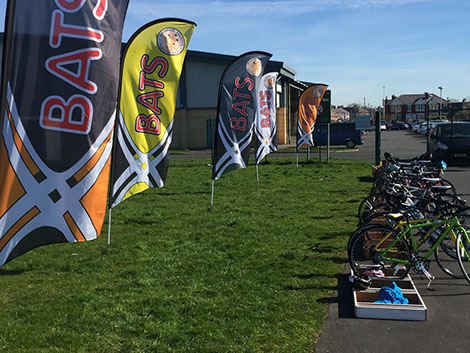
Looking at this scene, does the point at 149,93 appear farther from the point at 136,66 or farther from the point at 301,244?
the point at 301,244

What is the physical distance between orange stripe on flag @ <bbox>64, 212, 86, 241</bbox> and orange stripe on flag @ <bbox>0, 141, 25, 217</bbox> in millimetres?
545

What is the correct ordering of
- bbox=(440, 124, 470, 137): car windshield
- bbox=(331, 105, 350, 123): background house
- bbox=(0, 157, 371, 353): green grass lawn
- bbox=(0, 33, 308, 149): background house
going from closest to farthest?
1. bbox=(0, 157, 371, 353): green grass lawn
2. bbox=(440, 124, 470, 137): car windshield
3. bbox=(0, 33, 308, 149): background house
4. bbox=(331, 105, 350, 123): background house

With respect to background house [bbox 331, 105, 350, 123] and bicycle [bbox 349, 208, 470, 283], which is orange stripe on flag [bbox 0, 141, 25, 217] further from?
background house [bbox 331, 105, 350, 123]

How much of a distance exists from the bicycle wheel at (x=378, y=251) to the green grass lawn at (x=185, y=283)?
0.37 metres

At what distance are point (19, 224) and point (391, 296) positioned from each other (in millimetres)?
3831

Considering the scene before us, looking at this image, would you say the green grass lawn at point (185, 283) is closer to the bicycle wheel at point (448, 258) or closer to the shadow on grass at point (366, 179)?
the bicycle wheel at point (448, 258)

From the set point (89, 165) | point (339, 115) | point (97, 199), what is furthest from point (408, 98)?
point (89, 165)

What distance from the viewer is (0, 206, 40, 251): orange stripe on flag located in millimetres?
4400

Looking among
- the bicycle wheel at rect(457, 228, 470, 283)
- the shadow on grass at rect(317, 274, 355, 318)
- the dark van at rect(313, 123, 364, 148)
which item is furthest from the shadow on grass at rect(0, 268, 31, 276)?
the dark van at rect(313, 123, 364, 148)

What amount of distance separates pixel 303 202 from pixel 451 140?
39.1 ft

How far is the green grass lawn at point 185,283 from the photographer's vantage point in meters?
4.69

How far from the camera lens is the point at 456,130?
2233 cm

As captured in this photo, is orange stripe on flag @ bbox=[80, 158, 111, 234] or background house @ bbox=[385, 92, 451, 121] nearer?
orange stripe on flag @ bbox=[80, 158, 111, 234]

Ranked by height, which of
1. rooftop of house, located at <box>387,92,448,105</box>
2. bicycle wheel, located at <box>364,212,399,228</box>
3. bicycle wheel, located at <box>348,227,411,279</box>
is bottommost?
bicycle wheel, located at <box>348,227,411,279</box>
